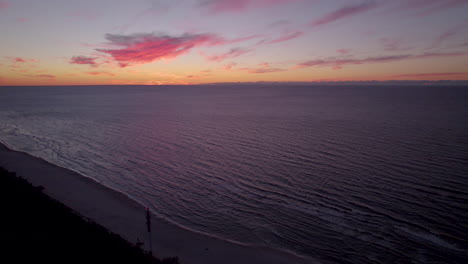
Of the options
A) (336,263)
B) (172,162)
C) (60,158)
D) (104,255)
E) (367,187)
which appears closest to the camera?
(104,255)

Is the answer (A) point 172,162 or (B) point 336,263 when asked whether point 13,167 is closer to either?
(A) point 172,162

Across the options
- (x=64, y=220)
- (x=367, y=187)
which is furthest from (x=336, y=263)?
(x=64, y=220)

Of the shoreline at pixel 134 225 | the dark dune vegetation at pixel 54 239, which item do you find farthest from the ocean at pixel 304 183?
the dark dune vegetation at pixel 54 239

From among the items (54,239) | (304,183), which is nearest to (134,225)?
(54,239)

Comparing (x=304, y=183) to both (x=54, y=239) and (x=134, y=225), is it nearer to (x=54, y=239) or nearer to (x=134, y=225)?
(x=134, y=225)

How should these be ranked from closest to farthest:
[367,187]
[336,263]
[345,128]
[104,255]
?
[104,255]
[336,263]
[367,187]
[345,128]

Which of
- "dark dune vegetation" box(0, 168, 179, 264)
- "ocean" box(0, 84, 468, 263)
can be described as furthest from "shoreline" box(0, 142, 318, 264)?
"dark dune vegetation" box(0, 168, 179, 264)

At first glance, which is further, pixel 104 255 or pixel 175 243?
pixel 175 243

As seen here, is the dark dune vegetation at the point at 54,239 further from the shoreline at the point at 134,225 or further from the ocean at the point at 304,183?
the ocean at the point at 304,183
